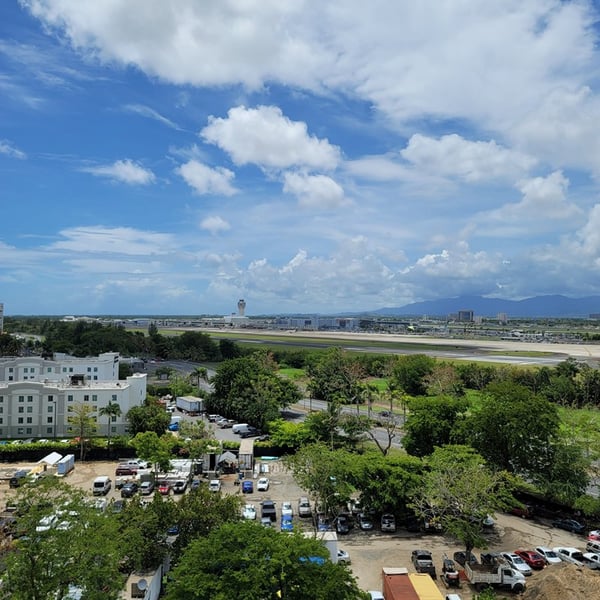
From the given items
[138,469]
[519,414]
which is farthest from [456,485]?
Answer: [138,469]

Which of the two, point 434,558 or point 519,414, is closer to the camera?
point 434,558

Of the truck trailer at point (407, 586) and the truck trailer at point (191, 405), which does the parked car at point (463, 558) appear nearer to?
the truck trailer at point (407, 586)

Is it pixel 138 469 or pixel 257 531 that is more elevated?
pixel 257 531

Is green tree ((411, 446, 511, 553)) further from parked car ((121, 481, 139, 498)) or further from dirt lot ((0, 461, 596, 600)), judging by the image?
parked car ((121, 481, 139, 498))

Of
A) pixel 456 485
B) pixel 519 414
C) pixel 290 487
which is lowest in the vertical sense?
pixel 290 487

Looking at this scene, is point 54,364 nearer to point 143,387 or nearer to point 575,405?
point 143,387

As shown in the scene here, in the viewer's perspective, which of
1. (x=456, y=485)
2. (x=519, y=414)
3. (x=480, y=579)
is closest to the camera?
(x=480, y=579)

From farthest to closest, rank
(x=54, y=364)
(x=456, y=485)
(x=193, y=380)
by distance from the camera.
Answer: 1. (x=193, y=380)
2. (x=54, y=364)
3. (x=456, y=485)
